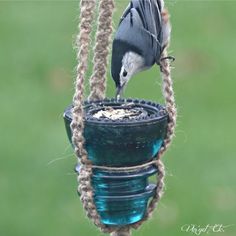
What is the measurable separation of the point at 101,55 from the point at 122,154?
216 millimetres

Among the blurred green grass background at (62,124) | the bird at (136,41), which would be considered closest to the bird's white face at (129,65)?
the bird at (136,41)

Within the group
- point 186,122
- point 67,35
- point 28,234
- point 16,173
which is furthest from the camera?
point 67,35

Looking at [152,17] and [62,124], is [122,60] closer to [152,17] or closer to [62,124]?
[152,17]

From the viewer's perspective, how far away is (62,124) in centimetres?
284

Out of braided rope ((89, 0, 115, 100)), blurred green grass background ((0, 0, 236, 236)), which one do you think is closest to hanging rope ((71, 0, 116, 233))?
braided rope ((89, 0, 115, 100))

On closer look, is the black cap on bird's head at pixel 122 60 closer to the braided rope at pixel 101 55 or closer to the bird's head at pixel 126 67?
the bird's head at pixel 126 67

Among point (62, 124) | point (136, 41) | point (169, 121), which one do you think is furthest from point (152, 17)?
point (62, 124)

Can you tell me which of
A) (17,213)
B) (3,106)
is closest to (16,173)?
(17,213)

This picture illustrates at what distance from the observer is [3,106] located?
3.00 meters

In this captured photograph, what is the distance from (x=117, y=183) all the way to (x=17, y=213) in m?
1.39

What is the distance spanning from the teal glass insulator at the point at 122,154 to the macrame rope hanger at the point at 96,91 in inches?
0.4

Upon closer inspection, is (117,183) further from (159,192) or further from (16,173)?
(16,173)

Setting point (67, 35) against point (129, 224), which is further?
point (67, 35)

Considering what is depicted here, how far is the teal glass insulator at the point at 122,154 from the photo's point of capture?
1010 mm
